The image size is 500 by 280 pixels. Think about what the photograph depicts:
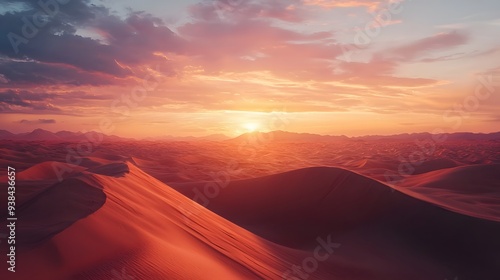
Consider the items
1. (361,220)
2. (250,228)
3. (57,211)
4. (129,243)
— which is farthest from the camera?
(250,228)

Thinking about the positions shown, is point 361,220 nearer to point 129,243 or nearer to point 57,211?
point 129,243

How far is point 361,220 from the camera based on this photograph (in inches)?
466

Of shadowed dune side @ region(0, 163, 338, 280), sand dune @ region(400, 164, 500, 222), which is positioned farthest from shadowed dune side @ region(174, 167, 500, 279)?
sand dune @ region(400, 164, 500, 222)

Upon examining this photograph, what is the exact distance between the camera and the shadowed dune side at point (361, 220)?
9664 millimetres

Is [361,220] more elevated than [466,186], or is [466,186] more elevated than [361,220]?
[466,186]

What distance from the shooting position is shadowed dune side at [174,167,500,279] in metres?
9.66

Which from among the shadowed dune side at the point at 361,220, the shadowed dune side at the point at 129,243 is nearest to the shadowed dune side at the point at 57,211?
the shadowed dune side at the point at 129,243

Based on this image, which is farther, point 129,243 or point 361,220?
point 361,220

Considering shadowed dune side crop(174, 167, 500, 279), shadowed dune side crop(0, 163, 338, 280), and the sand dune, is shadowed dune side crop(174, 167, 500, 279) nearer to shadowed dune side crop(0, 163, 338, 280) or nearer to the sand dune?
shadowed dune side crop(0, 163, 338, 280)

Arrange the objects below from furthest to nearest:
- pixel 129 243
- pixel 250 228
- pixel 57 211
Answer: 1. pixel 250 228
2. pixel 57 211
3. pixel 129 243

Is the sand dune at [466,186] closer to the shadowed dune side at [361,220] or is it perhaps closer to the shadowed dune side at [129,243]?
the shadowed dune side at [361,220]

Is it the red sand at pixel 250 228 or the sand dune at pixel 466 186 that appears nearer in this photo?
the red sand at pixel 250 228

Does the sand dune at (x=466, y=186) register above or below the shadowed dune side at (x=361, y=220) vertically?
above

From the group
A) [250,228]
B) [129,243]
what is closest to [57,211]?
[129,243]
